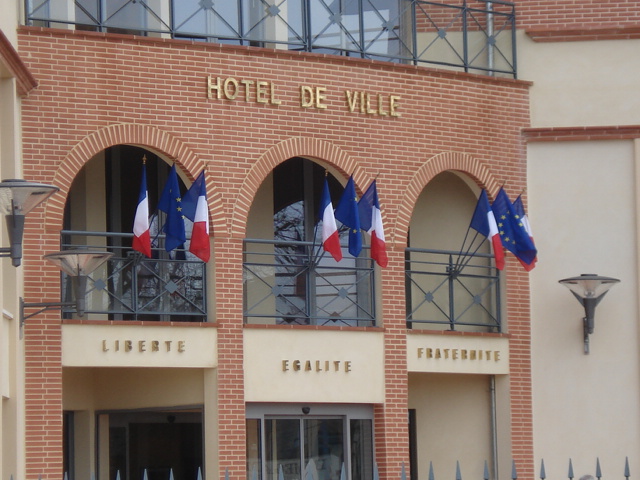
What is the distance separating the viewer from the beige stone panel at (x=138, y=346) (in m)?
17.4

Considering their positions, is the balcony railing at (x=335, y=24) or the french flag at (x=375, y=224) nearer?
the balcony railing at (x=335, y=24)

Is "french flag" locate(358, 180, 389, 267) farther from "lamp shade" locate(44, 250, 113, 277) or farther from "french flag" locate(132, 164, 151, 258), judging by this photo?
"lamp shade" locate(44, 250, 113, 277)

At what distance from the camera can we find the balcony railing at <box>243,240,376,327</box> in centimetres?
1978

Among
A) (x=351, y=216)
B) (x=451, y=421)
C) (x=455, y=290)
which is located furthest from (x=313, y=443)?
(x=455, y=290)

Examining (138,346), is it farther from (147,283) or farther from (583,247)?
(583,247)

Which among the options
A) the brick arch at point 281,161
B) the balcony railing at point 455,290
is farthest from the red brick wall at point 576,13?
the brick arch at point 281,161

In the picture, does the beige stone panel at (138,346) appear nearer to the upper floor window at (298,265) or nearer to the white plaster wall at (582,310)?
the upper floor window at (298,265)

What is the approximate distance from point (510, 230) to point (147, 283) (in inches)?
203

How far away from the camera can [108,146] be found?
17.9 metres

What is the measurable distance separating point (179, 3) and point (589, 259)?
23.3 feet

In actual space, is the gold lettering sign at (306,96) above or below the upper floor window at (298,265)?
above

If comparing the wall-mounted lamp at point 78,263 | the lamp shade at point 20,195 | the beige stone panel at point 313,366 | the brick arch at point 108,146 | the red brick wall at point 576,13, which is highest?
the red brick wall at point 576,13

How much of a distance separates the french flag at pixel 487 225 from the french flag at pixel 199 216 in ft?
13.6

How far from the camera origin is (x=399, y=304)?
1959 cm
